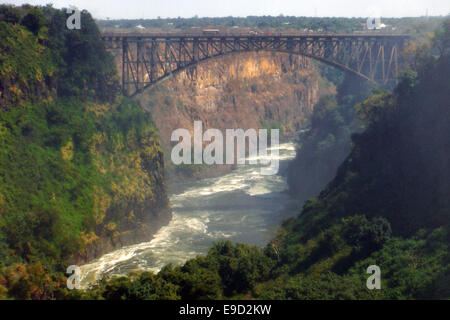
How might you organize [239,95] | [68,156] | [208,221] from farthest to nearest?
[239,95] → [208,221] → [68,156]

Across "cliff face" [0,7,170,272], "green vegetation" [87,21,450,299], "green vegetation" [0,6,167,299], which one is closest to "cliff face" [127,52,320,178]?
"green vegetation" [0,6,167,299]

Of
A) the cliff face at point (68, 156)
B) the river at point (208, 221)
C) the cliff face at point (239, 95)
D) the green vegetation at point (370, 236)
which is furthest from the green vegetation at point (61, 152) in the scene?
the cliff face at point (239, 95)

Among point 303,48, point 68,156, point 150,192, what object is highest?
point 303,48

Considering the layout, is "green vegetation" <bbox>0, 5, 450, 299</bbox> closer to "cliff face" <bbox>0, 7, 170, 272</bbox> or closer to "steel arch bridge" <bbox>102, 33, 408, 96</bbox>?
"cliff face" <bbox>0, 7, 170, 272</bbox>

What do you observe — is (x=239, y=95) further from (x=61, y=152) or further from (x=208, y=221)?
(x=61, y=152)

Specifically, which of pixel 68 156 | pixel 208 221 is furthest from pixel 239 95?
pixel 68 156
